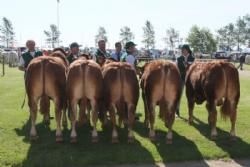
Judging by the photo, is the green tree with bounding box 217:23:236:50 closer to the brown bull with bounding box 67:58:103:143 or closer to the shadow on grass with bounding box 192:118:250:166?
the shadow on grass with bounding box 192:118:250:166

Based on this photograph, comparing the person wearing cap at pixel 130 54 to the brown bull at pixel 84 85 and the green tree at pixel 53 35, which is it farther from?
the green tree at pixel 53 35

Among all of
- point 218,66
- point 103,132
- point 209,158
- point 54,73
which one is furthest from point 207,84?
point 54,73

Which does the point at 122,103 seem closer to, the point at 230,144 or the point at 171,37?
the point at 230,144

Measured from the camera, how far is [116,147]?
8.45 m

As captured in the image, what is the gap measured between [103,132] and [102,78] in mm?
1852

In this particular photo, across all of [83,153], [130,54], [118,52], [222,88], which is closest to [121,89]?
[83,153]

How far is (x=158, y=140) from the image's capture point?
9.13 metres

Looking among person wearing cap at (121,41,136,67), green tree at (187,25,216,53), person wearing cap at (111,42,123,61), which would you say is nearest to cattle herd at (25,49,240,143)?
person wearing cap at (121,41,136,67)

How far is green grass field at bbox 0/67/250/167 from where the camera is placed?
25.2 feet

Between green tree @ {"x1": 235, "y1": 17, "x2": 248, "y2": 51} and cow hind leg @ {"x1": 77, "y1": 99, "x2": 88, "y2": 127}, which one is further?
green tree @ {"x1": 235, "y1": 17, "x2": 248, "y2": 51}

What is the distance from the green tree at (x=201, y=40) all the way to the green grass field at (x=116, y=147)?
70.3 metres

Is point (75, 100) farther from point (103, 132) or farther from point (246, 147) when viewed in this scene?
point (246, 147)

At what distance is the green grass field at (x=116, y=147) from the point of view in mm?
7691

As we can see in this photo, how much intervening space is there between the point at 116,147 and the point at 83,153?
0.78 metres
